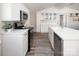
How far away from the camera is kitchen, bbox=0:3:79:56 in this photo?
181cm

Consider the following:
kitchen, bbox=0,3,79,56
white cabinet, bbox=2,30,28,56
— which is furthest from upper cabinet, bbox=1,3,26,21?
white cabinet, bbox=2,30,28,56

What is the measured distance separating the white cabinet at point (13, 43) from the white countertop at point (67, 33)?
1.81ft

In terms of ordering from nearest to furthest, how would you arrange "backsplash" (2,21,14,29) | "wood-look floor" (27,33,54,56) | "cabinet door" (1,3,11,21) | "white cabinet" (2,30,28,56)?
"cabinet door" (1,3,11,21)
"white cabinet" (2,30,28,56)
"wood-look floor" (27,33,54,56)
"backsplash" (2,21,14,29)

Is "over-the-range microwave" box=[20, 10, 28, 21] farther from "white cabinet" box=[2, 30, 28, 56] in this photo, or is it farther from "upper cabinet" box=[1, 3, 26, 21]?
"white cabinet" box=[2, 30, 28, 56]

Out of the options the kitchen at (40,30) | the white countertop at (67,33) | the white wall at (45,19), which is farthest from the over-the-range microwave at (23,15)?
the white countertop at (67,33)

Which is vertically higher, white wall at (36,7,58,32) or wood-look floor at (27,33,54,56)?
white wall at (36,7,58,32)

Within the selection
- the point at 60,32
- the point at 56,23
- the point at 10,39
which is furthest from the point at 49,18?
the point at 10,39

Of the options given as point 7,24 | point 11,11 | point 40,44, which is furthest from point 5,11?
point 40,44

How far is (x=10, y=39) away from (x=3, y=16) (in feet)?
1.23

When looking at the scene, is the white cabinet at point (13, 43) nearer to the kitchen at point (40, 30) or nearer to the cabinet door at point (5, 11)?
the kitchen at point (40, 30)

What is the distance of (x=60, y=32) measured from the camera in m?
2.03

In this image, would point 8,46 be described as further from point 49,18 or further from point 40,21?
point 49,18

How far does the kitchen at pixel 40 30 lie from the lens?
1808mm

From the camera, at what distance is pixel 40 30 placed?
206 cm
